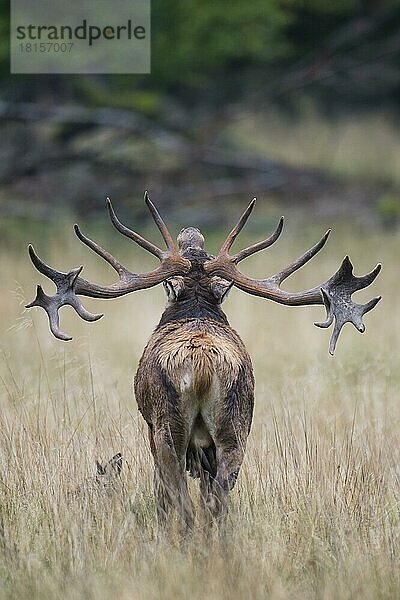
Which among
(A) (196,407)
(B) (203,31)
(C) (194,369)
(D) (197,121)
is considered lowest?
(A) (196,407)

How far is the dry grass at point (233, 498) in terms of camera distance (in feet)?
15.5

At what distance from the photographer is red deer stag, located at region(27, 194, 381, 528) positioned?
5047mm

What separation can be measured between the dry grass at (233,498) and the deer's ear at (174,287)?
92 centimetres

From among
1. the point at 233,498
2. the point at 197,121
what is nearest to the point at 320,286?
the point at 233,498

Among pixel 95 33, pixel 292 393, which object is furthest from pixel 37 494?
pixel 95 33

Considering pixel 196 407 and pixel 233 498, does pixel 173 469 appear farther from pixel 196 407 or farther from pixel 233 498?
pixel 233 498

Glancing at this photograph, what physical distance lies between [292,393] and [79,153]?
406 inches

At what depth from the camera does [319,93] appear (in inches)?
1005

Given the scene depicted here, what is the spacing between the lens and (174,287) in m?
5.48

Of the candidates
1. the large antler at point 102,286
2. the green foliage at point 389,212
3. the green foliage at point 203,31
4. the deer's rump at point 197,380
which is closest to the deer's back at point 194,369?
the deer's rump at point 197,380

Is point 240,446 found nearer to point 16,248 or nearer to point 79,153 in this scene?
point 16,248

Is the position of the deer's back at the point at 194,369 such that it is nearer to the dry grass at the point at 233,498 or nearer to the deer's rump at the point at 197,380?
the deer's rump at the point at 197,380

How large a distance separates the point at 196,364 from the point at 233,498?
3.55 feet

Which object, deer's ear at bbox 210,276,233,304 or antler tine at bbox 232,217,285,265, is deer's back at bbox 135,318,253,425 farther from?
antler tine at bbox 232,217,285,265
